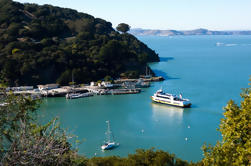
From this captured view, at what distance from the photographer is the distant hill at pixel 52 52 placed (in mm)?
22672

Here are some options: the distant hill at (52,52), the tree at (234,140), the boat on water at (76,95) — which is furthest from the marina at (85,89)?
the tree at (234,140)

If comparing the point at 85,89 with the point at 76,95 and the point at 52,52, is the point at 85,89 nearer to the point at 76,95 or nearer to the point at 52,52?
the point at 76,95

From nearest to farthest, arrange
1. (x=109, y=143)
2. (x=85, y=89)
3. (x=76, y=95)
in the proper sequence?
(x=109, y=143) → (x=76, y=95) → (x=85, y=89)

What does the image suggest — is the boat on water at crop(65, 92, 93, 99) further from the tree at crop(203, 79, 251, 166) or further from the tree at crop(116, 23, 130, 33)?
the tree at crop(116, 23, 130, 33)

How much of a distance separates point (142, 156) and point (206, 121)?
317 inches

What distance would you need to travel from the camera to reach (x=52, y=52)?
24.9 metres

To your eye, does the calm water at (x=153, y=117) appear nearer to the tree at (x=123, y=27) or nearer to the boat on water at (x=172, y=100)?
the boat on water at (x=172, y=100)

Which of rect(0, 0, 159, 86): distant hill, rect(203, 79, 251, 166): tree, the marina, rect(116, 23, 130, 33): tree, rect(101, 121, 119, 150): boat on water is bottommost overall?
rect(101, 121, 119, 150): boat on water

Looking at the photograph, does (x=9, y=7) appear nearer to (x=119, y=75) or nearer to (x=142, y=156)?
(x=119, y=75)

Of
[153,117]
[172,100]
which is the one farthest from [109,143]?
[172,100]

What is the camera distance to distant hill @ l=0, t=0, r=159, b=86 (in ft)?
74.4

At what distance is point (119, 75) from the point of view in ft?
87.9

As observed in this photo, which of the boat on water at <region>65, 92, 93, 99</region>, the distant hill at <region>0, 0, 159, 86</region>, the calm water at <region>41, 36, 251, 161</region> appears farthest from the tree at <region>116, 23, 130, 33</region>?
the boat on water at <region>65, 92, 93, 99</region>

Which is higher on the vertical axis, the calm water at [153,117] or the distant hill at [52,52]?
the distant hill at [52,52]
